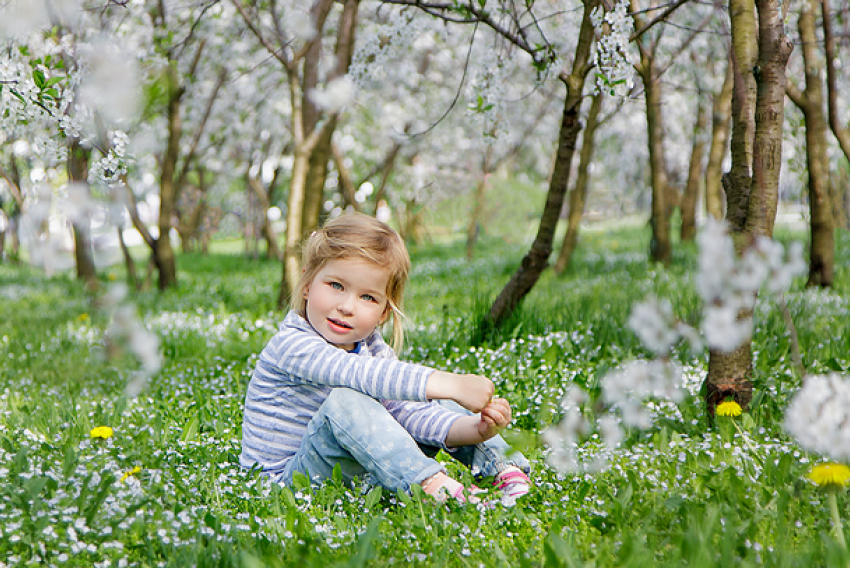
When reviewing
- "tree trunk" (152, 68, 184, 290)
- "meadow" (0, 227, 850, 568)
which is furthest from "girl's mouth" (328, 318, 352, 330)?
"tree trunk" (152, 68, 184, 290)

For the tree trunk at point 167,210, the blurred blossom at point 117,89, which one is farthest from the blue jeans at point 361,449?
the tree trunk at point 167,210

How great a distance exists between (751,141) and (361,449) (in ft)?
6.15

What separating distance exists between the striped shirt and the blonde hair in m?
0.17

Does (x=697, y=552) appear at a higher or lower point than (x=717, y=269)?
lower

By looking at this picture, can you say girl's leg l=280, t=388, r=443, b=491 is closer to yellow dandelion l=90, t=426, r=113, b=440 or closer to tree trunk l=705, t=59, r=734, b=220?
yellow dandelion l=90, t=426, r=113, b=440

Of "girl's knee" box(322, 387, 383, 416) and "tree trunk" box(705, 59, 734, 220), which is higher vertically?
"tree trunk" box(705, 59, 734, 220)

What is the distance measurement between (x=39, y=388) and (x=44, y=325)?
2345mm

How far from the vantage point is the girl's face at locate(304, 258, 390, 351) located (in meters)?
2.49

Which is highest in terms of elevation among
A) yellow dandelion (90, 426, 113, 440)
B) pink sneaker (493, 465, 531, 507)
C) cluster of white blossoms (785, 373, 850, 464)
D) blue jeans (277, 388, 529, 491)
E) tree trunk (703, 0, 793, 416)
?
tree trunk (703, 0, 793, 416)

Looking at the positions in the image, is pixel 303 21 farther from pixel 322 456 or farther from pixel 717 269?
pixel 717 269

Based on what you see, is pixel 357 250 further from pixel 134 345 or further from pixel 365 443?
pixel 134 345

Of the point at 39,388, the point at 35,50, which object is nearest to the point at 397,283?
the point at 39,388

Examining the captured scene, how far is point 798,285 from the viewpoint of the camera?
6176 millimetres

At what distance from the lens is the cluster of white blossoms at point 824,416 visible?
165 cm
